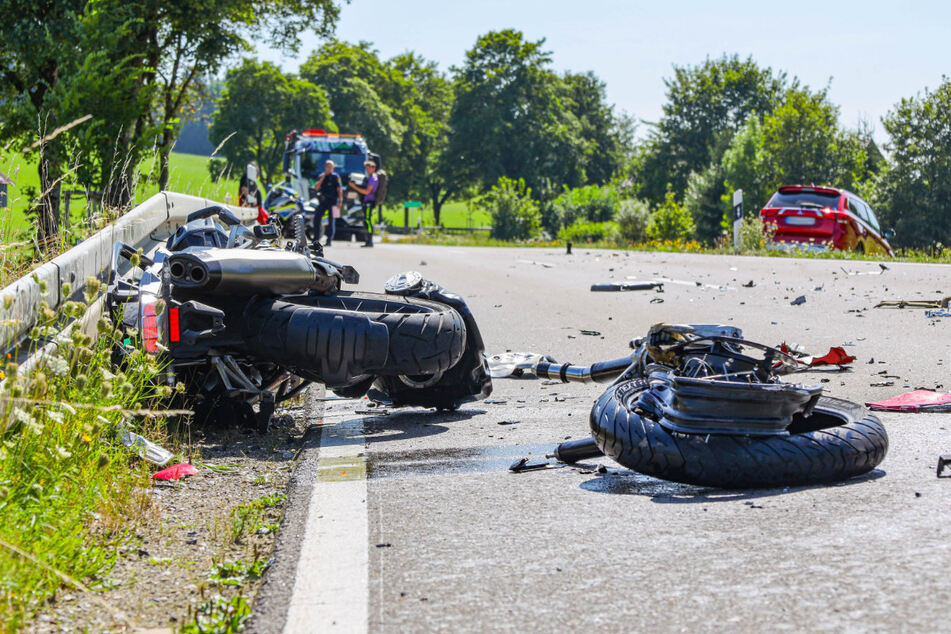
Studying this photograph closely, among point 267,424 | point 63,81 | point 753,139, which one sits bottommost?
point 267,424

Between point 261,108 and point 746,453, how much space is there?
206ft

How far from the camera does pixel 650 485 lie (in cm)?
369

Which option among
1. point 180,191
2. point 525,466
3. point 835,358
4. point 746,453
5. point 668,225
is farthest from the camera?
point 668,225

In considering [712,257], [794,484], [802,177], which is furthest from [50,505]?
[802,177]

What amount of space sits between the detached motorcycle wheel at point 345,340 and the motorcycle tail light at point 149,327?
44cm

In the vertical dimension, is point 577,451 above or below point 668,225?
below

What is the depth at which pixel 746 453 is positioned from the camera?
3539 mm

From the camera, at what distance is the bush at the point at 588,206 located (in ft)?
174

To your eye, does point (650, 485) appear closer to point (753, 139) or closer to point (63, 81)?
point (63, 81)

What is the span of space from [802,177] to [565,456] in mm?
47509

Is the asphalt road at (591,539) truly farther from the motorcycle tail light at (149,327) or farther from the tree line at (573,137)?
the tree line at (573,137)

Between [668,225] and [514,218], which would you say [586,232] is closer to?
[514,218]

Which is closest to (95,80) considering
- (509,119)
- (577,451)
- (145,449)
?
(145,449)

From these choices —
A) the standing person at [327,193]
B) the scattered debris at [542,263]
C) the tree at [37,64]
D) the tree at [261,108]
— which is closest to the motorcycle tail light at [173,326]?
the tree at [37,64]
